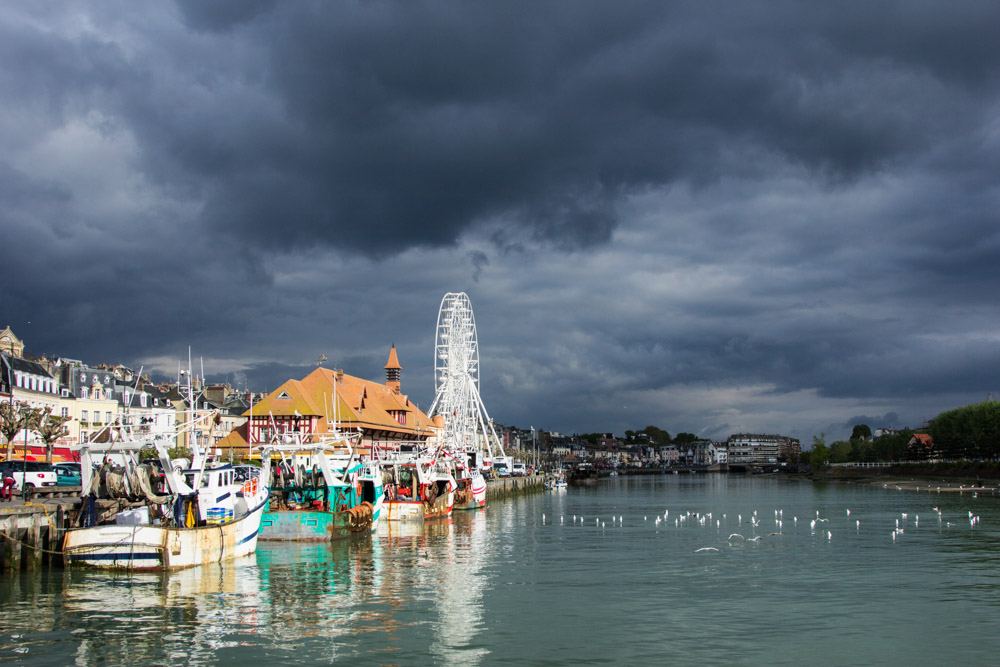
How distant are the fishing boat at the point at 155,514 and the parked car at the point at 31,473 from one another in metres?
14.2

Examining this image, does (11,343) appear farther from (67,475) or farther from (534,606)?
(534,606)

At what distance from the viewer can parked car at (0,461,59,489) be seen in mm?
58531

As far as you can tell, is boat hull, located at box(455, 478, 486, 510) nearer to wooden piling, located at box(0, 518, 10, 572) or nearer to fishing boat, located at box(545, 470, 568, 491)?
wooden piling, located at box(0, 518, 10, 572)

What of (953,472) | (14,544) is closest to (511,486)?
(953,472)

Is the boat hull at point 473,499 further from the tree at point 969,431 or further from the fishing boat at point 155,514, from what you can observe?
the tree at point 969,431

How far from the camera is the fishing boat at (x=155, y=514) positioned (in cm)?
3959

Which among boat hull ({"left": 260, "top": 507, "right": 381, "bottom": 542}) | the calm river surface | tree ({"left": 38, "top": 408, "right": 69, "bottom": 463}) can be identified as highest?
tree ({"left": 38, "top": 408, "right": 69, "bottom": 463})

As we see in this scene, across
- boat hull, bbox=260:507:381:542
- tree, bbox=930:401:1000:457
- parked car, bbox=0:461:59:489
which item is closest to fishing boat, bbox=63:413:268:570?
boat hull, bbox=260:507:381:542

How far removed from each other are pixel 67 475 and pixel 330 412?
129ft

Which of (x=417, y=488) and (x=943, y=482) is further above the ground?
(x=417, y=488)

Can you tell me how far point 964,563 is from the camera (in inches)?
1837

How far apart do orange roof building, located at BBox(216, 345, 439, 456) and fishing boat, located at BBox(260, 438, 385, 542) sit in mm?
14519

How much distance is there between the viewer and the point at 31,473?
62969 millimetres

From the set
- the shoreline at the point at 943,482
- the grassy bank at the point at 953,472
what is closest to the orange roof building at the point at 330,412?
the shoreline at the point at 943,482
